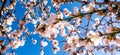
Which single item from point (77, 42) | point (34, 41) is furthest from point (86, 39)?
point (34, 41)

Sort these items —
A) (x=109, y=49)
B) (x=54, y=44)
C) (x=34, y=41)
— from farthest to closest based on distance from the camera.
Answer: (x=34, y=41) → (x=54, y=44) → (x=109, y=49)

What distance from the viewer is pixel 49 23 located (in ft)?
11.5

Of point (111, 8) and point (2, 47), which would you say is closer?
point (111, 8)

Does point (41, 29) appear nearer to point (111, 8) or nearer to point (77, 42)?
point (77, 42)

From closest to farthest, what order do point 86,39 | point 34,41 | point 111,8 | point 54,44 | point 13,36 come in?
point 86,39 → point 111,8 → point 13,36 → point 54,44 → point 34,41

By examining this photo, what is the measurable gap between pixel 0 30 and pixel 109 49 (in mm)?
2280

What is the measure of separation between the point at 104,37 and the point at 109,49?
8.42 ft

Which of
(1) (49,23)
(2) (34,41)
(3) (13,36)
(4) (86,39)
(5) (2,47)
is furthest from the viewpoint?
(2) (34,41)

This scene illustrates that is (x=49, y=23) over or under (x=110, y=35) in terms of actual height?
over

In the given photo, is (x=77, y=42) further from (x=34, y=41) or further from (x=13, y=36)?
(x=34, y=41)

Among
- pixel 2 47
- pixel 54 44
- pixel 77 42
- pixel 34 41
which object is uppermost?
pixel 77 42

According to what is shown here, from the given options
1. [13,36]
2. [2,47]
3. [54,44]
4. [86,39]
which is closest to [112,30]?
[86,39]

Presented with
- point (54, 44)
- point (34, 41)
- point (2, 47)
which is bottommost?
point (34, 41)

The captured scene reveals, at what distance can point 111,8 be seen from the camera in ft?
14.2
